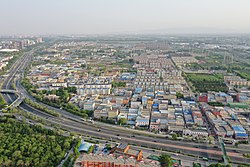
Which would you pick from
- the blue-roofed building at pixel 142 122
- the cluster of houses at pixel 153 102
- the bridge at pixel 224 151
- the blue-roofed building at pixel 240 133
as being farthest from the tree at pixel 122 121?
the blue-roofed building at pixel 240 133

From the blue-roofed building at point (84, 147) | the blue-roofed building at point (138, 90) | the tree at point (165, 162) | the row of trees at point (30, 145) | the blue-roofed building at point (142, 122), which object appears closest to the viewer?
the tree at point (165, 162)

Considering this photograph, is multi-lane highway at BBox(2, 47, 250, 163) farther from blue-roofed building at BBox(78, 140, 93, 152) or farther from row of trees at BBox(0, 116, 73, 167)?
row of trees at BBox(0, 116, 73, 167)

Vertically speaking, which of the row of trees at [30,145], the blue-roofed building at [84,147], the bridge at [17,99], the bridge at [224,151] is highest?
the bridge at [17,99]

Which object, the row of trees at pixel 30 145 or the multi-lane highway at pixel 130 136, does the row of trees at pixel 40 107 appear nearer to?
the multi-lane highway at pixel 130 136

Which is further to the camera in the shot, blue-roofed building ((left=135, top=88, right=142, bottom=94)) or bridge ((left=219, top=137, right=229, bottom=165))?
blue-roofed building ((left=135, top=88, right=142, bottom=94))

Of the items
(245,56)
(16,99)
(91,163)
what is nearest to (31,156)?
(91,163)

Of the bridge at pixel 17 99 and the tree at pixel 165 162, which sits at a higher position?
the bridge at pixel 17 99

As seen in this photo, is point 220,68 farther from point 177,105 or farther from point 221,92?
point 177,105

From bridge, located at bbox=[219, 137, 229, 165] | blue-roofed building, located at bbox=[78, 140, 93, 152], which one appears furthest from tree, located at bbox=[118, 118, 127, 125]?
bridge, located at bbox=[219, 137, 229, 165]
